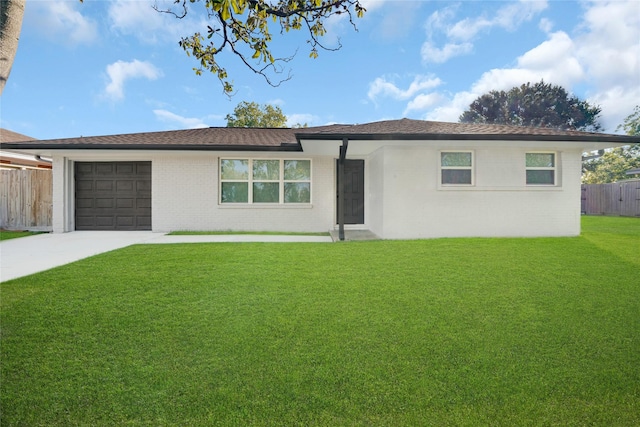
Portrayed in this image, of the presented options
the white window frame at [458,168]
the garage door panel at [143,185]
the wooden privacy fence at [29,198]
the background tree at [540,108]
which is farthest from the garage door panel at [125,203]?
the background tree at [540,108]

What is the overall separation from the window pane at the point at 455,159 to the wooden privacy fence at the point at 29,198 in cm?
1291

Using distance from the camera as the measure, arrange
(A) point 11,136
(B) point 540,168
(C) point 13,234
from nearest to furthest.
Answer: (B) point 540,168, (C) point 13,234, (A) point 11,136

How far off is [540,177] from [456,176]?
8.00 ft

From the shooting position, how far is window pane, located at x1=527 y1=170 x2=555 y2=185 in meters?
9.27

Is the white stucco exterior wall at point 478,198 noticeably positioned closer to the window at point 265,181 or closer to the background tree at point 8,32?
the window at point 265,181

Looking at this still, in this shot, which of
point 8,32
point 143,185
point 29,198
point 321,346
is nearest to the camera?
point 8,32

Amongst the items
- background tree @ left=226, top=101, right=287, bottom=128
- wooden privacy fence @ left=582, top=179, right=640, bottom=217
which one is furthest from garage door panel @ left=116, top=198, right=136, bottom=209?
wooden privacy fence @ left=582, top=179, right=640, bottom=217

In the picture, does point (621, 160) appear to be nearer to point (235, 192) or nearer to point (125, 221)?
point (235, 192)

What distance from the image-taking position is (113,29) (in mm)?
10328

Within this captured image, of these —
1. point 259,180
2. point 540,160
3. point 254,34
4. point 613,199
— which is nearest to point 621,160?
point 613,199

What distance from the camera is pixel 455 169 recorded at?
9.09 metres

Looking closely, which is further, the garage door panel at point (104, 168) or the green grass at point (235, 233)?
the garage door panel at point (104, 168)

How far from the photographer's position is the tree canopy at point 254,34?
4.33 metres

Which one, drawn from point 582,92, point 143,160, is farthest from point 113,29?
point 582,92
